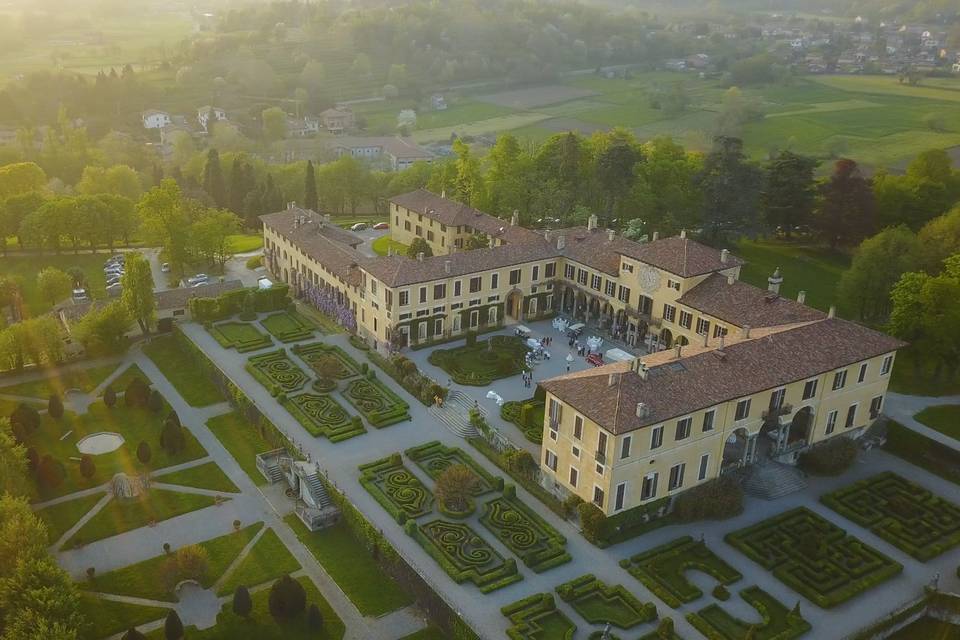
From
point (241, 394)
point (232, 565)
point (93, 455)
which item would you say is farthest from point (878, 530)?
point (93, 455)

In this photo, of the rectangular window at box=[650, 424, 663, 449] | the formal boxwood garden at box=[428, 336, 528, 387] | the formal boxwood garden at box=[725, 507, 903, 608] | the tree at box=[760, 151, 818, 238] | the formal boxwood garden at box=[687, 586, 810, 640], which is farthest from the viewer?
the tree at box=[760, 151, 818, 238]

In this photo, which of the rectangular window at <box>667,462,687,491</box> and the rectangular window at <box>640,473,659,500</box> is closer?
the rectangular window at <box>640,473,659,500</box>

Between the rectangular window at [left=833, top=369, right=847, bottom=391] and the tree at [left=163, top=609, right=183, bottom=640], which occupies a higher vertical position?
the rectangular window at [left=833, top=369, right=847, bottom=391]

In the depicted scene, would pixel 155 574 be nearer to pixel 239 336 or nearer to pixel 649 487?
pixel 649 487

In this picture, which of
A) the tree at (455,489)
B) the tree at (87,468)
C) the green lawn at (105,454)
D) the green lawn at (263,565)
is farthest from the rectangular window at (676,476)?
the tree at (87,468)

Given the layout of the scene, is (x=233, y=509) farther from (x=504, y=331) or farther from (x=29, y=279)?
(x=29, y=279)

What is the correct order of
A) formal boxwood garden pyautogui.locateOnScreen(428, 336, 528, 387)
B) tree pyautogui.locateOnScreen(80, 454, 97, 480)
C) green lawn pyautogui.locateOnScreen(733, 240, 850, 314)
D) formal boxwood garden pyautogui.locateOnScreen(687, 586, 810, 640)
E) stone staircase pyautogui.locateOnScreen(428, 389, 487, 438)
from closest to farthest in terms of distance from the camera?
formal boxwood garden pyautogui.locateOnScreen(687, 586, 810, 640) < tree pyautogui.locateOnScreen(80, 454, 97, 480) < stone staircase pyautogui.locateOnScreen(428, 389, 487, 438) < formal boxwood garden pyautogui.locateOnScreen(428, 336, 528, 387) < green lawn pyautogui.locateOnScreen(733, 240, 850, 314)

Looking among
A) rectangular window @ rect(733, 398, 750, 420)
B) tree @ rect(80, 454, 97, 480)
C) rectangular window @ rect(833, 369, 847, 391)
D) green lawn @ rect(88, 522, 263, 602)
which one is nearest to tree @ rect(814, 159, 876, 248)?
rectangular window @ rect(833, 369, 847, 391)

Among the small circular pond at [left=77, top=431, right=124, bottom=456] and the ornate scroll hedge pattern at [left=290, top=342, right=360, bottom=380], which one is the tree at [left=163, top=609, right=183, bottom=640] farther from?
the ornate scroll hedge pattern at [left=290, top=342, right=360, bottom=380]
